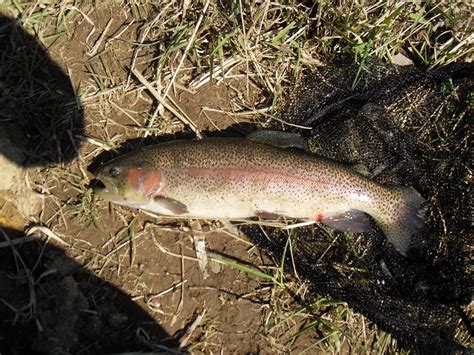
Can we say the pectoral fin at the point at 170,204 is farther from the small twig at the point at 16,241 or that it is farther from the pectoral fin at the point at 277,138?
the small twig at the point at 16,241

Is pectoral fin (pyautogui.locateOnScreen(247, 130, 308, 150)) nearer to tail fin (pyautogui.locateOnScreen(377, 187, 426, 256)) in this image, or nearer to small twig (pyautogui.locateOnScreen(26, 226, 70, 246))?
tail fin (pyautogui.locateOnScreen(377, 187, 426, 256))

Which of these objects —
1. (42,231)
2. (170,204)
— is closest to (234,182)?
(170,204)

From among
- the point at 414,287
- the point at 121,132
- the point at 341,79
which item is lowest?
the point at 414,287

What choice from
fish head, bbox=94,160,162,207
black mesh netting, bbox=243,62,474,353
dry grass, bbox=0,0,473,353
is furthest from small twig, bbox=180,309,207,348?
fish head, bbox=94,160,162,207

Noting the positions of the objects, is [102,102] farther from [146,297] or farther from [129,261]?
[146,297]

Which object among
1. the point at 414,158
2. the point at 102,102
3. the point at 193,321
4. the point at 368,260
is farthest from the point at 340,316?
the point at 102,102

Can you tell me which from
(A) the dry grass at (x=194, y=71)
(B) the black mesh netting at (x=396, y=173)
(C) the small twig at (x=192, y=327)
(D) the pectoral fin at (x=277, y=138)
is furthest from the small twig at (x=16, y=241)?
(D) the pectoral fin at (x=277, y=138)
